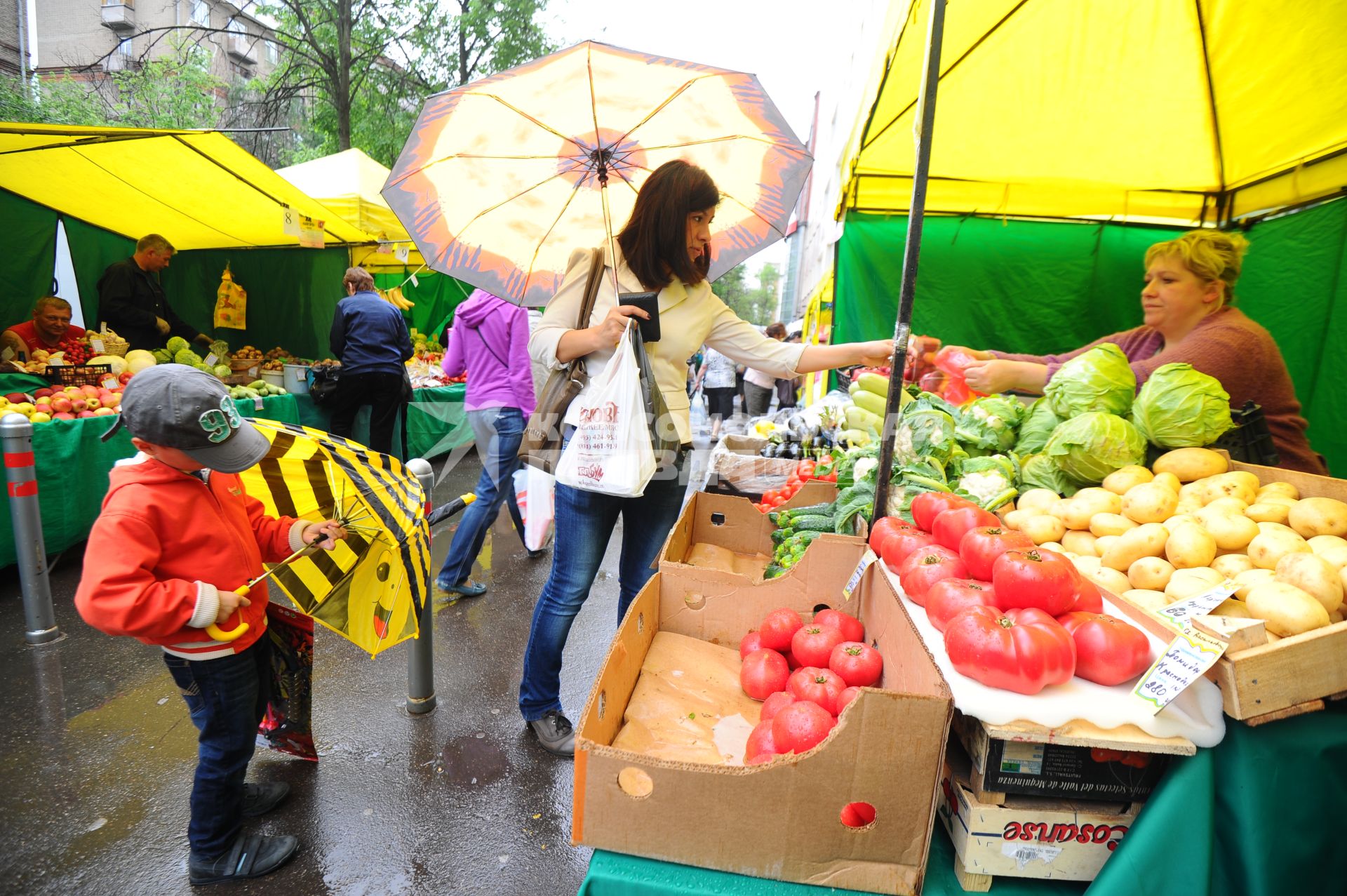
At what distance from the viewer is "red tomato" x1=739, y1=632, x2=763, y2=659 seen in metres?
1.96

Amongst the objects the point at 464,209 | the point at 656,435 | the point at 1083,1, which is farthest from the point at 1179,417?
the point at 464,209

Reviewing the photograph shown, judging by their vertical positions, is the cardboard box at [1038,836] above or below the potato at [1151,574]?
below

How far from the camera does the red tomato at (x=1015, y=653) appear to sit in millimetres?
1223

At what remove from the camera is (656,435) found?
2.36 metres

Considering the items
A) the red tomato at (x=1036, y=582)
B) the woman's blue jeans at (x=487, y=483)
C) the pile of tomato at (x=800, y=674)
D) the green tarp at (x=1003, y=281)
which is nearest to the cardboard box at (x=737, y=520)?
the pile of tomato at (x=800, y=674)

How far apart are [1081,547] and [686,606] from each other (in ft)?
3.85

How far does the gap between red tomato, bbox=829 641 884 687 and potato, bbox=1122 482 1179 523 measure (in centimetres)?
91

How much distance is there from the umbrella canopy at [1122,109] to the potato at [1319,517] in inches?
91.1

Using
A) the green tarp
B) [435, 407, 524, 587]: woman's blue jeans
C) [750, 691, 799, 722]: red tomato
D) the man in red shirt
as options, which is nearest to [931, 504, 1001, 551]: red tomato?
[750, 691, 799, 722]: red tomato

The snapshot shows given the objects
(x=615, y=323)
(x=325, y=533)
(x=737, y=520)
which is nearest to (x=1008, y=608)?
(x=615, y=323)

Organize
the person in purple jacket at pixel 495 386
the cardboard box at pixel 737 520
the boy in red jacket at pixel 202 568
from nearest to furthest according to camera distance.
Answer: the boy in red jacket at pixel 202 568, the cardboard box at pixel 737 520, the person in purple jacket at pixel 495 386

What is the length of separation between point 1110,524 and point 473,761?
2.58m

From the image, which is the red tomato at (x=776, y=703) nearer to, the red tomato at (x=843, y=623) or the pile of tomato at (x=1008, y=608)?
the red tomato at (x=843, y=623)

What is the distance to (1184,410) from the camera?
2.25 metres
